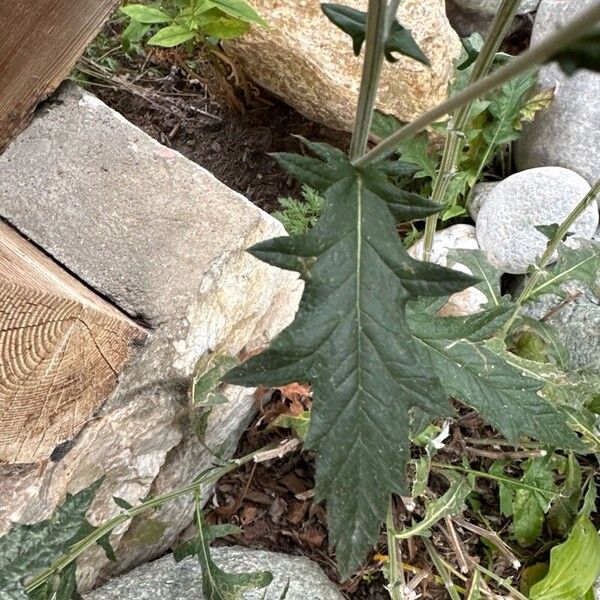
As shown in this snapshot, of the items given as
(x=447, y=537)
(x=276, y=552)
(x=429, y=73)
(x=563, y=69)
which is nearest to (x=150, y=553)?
(x=276, y=552)

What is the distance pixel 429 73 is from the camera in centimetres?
174

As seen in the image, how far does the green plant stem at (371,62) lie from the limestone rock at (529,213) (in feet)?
3.83

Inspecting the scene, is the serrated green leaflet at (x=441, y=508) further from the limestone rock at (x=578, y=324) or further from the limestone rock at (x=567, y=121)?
the limestone rock at (x=567, y=121)

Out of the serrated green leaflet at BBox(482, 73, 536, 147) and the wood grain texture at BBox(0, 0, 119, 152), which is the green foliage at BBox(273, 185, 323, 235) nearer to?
the serrated green leaflet at BBox(482, 73, 536, 147)

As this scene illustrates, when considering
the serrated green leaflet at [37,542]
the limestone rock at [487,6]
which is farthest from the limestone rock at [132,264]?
the limestone rock at [487,6]

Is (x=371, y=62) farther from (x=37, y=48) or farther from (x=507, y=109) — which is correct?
(x=507, y=109)

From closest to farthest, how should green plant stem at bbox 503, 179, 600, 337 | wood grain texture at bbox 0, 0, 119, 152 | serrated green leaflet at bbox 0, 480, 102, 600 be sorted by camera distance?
serrated green leaflet at bbox 0, 480, 102, 600 → green plant stem at bbox 503, 179, 600, 337 → wood grain texture at bbox 0, 0, 119, 152

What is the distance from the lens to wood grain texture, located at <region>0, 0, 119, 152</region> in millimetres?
1308

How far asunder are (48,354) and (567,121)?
1.41m

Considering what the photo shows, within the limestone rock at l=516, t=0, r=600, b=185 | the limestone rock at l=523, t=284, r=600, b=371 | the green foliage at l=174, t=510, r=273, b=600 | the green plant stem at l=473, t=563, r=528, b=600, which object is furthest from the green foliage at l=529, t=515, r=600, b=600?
the limestone rock at l=516, t=0, r=600, b=185

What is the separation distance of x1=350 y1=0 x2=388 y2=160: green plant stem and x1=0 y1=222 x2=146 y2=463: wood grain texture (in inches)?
21.5

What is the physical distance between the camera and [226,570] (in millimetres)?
1419

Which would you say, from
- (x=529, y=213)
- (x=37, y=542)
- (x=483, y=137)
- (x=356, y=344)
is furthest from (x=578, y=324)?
(x=37, y=542)

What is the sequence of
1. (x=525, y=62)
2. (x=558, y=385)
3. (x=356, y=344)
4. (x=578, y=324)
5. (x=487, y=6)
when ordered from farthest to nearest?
(x=487, y=6)
(x=578, y=324)
(x=558, y=385)
(x=356, y=344)
(x=525, y=62)
